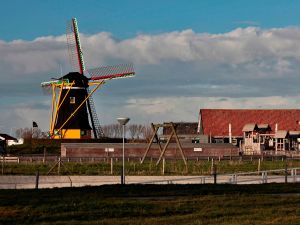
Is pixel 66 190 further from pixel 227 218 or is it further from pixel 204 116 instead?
pixel 204 116

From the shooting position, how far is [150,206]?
16422 millimetres

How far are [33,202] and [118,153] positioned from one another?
44.9 metres

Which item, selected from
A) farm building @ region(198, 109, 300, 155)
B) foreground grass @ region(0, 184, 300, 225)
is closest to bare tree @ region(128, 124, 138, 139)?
farm building @ region(198, 109, 300, 155)

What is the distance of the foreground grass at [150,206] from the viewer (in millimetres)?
14711

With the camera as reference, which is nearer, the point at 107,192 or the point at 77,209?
the point at 77,209

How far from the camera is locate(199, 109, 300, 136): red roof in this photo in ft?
277

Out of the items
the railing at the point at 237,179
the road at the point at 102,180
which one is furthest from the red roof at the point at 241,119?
the road at the point at 102,180

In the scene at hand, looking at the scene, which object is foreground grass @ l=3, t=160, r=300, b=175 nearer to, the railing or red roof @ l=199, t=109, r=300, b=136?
the railing

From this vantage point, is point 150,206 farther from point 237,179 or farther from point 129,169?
point 129,169

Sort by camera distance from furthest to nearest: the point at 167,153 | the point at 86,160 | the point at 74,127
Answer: the point at 74,127 → the point at 167,153 → the point at 86,160

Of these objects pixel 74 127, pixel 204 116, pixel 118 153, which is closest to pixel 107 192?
pixel 118 153

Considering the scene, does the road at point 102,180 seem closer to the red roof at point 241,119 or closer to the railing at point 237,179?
the railing at point 237,179

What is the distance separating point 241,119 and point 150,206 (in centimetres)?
7069

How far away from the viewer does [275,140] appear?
7775 cm
